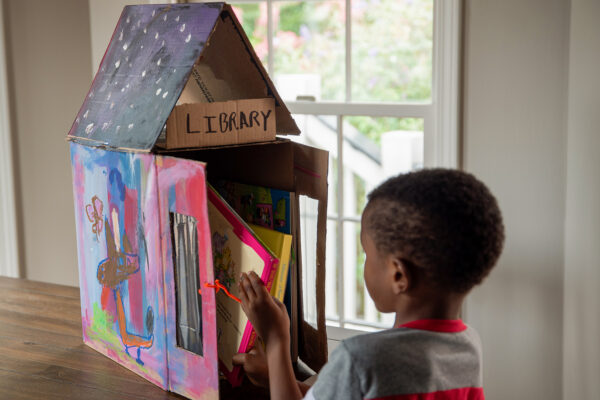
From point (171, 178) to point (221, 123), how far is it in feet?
0.58

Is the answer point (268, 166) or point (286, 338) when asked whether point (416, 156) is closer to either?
point (268, 166)

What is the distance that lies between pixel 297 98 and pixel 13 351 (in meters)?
1.66

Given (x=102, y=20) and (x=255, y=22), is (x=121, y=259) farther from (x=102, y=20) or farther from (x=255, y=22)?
(x=255, y=22)

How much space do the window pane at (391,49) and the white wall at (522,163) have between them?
0.80 meters

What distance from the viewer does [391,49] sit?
3391mm

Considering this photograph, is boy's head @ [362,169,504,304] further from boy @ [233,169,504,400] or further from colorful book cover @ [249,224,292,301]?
colorful book cover @ [249,224,292,301]

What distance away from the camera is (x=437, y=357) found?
95 cm

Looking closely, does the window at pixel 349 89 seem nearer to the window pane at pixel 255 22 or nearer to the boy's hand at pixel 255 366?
the window pane at pixel 255 22

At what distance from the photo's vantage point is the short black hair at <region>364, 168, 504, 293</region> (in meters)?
0.93

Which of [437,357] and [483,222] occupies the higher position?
[483,222]

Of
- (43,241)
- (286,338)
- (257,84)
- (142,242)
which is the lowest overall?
(43,241)

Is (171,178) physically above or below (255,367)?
above

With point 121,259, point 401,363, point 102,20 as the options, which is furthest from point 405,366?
point 102,20

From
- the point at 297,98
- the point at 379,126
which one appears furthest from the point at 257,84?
the point at 379,126
